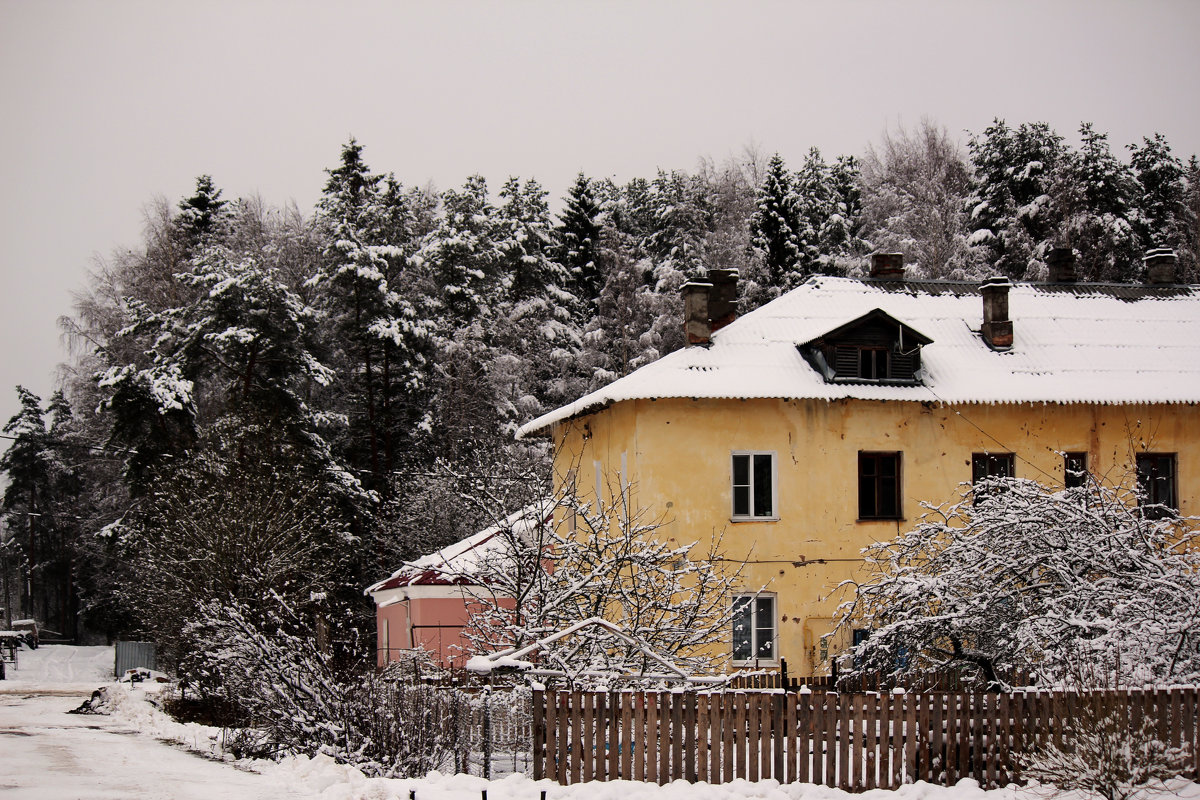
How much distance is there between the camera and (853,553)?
2086 cm

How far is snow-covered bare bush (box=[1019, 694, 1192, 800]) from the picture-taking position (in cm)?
1005

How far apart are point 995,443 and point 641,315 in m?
22.6

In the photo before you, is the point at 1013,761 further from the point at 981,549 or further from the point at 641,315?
the point at 641,315

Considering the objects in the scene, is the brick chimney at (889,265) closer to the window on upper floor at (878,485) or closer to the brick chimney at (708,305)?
the brick chimney at (708,305)

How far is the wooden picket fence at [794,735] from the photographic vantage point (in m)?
11.8

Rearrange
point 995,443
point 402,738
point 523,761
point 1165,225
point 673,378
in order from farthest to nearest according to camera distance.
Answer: point 1165,225 < point 995,443 < point 673,378 < point 523,761 < point 402,738

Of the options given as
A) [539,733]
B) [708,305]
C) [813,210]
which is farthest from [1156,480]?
[813,210]

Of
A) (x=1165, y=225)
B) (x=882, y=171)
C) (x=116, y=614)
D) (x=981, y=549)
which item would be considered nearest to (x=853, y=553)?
(x=981, y=549)

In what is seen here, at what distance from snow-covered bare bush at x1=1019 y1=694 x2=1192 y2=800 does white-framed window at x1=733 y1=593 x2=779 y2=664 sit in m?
9.33

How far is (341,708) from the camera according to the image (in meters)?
13.6

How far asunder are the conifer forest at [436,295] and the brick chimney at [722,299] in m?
10.6

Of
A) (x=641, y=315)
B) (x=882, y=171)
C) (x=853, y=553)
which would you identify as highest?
(x=882, y=171)

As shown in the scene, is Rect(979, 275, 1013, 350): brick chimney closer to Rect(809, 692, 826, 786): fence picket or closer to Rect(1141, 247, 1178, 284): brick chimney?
Rect(1141, 247, 1178, 284): brick chimney

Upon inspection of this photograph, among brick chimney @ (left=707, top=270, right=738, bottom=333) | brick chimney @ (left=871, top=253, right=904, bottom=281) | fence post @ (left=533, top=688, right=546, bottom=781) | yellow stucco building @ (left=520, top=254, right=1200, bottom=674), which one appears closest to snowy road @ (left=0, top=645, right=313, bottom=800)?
fence post @ (left=533, top=688, right=546, bottom=781)
